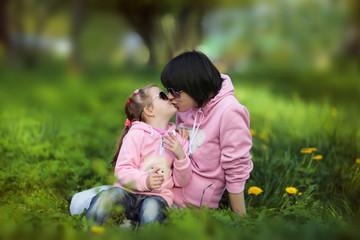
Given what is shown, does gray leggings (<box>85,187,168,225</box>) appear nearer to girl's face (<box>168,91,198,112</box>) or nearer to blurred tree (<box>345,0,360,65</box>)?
girl's face (<box>168,91,198,112</box>)

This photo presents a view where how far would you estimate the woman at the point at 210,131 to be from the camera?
235cm

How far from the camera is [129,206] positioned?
230 cm

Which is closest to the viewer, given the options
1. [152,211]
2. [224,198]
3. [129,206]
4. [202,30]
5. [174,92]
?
[152,211]

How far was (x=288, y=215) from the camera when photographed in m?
2.21

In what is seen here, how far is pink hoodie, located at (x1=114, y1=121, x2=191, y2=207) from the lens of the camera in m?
2.30

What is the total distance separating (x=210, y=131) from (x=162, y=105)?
14.2 inches

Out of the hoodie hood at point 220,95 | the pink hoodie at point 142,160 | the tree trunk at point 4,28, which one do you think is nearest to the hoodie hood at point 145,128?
the pink hoodie at point 142,160

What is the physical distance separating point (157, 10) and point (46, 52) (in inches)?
222

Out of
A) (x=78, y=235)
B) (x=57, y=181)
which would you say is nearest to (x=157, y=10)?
(x=57, y=181)

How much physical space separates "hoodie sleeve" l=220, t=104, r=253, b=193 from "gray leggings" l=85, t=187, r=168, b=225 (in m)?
0.44

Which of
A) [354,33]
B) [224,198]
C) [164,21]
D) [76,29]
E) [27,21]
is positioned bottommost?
[224,198]

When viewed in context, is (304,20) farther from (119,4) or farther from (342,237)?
(342,237)

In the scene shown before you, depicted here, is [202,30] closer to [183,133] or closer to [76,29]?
[76,29]

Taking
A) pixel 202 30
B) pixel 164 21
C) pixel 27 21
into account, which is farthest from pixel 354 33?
pixel 27 21
